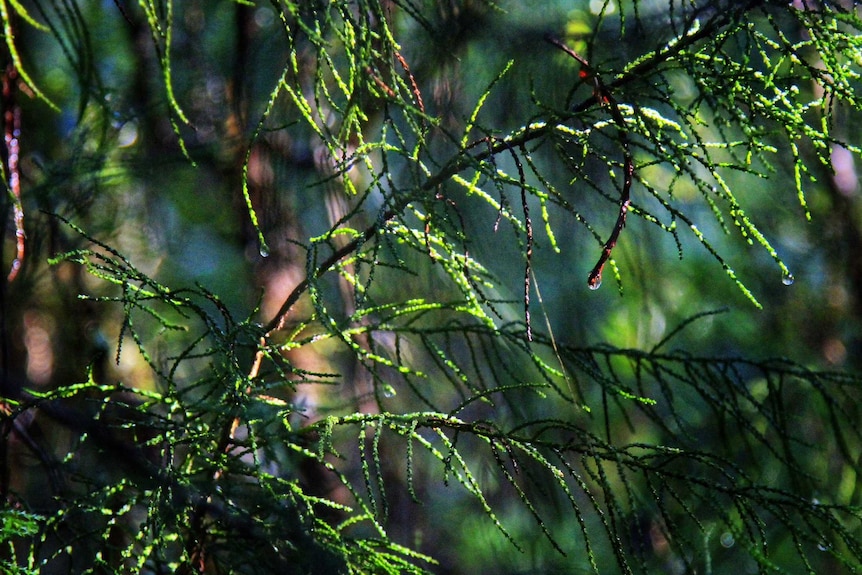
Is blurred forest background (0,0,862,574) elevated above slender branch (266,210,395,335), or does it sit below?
above

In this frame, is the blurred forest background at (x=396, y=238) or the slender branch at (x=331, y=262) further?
the blurred forest background at (x=396, y=238)

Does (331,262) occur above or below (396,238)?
below

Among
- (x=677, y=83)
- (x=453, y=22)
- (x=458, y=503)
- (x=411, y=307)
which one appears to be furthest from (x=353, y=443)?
(x=411, y=307)

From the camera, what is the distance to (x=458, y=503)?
3566mm

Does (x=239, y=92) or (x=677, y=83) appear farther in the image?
(x=677, y=83)

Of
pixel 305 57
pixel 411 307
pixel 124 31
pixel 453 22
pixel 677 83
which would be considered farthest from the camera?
pixel 124 31

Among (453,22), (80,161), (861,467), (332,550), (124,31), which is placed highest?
(124,31)

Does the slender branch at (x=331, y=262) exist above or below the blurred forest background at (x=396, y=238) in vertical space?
below

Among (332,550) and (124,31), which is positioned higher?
(124,31)

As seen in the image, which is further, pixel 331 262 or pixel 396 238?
pixel 396 238

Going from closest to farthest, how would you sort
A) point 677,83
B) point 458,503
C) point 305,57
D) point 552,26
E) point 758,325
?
point 552,26, point 305,57, point 677,83, point 758,325, point 458,503

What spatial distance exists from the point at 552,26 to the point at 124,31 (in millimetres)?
1388

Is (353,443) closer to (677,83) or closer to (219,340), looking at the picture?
(677,83)

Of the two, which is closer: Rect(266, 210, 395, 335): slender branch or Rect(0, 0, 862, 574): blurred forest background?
Rect(266, 210, 395, 335): slender branch
